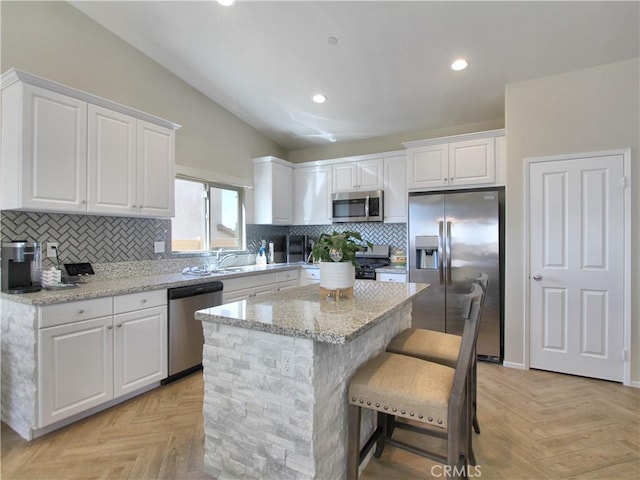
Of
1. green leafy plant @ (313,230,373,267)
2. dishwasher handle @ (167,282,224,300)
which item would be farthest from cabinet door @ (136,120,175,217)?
green leafy plant @ (313,230,373,267)

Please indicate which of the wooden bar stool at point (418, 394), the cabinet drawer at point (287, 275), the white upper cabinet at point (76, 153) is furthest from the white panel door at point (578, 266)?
the white upper cabinet at point (76, 153)

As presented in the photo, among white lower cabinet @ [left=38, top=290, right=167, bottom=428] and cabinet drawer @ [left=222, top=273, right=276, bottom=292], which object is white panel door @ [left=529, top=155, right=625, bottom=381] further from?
white lower cabinet @ [left=38, top=290, right=167, bottom=428]

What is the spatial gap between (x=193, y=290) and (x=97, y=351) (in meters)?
0.84

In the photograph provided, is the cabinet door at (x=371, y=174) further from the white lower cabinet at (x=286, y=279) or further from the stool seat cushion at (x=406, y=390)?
the stool seat cushion at (x=406, y=390)

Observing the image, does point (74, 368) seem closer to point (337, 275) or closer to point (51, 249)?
point (51, 249)

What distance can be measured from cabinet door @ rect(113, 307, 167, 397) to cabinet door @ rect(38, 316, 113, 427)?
0.19 feet

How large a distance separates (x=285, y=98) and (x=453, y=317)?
3098 mm

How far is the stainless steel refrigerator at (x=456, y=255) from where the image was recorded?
10.9 feet

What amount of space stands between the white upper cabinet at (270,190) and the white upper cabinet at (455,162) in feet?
5.95

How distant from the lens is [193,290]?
295 centimetres

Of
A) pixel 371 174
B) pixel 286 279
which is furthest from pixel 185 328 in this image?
pixel 371 174

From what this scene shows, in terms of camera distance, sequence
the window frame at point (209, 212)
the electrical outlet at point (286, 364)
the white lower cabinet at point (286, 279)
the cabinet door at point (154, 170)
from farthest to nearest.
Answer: the white lower cabinet at point (286, 279), the window frame at point (209, 212), the cabinet door at point (154, 170), the electrical outlet at point (286, 364)

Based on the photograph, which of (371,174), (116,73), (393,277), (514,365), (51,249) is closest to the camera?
(51,249)

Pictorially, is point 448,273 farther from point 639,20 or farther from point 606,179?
point 639,20
